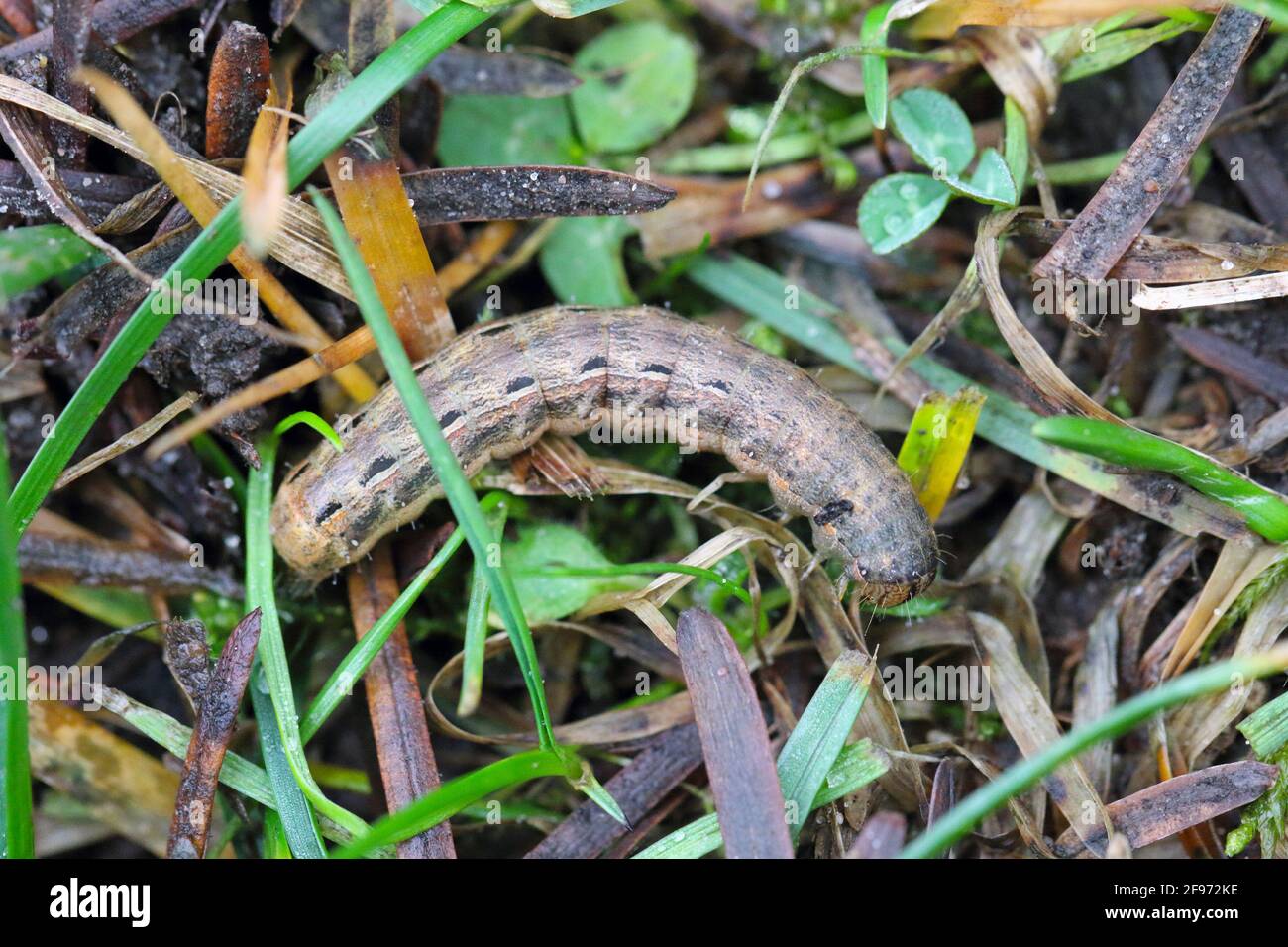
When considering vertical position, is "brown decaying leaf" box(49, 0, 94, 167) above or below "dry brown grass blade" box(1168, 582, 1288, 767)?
above

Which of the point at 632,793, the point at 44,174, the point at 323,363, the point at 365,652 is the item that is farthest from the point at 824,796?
the point at 44,174

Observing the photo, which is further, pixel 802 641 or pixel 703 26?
pixel 703 26

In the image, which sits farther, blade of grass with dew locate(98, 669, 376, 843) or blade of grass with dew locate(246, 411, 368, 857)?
blade of grass with dew locate(98, 669, 376, 843)

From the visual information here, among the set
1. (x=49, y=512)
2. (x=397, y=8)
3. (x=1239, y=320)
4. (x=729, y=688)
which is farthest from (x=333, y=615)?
(x=1239, y=320)

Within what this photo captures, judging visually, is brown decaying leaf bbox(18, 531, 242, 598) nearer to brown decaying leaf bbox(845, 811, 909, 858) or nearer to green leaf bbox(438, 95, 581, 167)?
green leaf bbox(438, 95, 581, 167)

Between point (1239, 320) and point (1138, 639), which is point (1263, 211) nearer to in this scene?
point (1239, 320)

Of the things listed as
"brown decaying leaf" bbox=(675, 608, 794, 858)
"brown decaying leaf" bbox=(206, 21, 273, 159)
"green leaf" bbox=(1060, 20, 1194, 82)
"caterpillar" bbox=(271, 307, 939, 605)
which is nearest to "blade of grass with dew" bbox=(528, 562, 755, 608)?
"brown decaying leaf" bbox=(675, 608, 794, 858)
